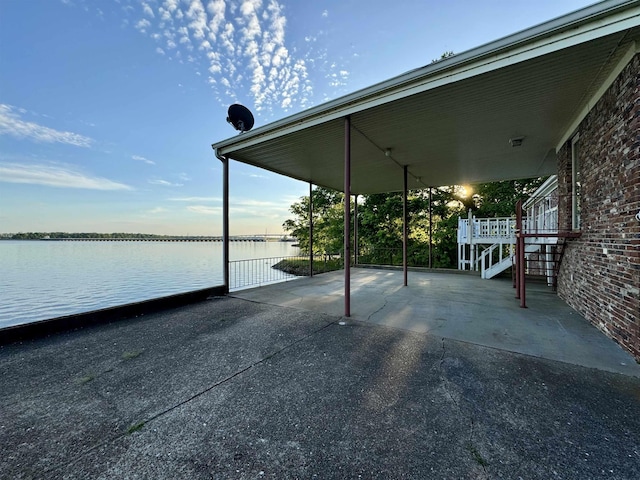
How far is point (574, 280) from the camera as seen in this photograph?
442 cm

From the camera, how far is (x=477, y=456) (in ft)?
4.85

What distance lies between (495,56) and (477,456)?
3.58m

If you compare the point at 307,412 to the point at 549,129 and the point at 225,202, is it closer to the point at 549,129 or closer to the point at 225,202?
the point at 225,202

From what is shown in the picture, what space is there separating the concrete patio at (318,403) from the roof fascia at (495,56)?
10.1ft

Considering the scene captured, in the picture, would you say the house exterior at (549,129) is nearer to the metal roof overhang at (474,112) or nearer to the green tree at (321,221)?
the metal roof overhang at (474,112)

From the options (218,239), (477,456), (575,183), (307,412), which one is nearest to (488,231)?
(575,183)

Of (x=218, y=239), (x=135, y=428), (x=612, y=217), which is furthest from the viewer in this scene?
(x=218, y=239)

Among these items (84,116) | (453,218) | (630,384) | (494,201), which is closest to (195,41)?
(84,116)

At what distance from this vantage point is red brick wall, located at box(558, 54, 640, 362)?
2672mm

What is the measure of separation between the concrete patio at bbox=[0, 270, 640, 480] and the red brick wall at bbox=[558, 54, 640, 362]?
389 millimetres

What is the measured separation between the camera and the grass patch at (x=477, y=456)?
143 centimetres

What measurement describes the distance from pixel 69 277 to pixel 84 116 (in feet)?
24.9

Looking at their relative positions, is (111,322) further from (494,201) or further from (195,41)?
(494,201)

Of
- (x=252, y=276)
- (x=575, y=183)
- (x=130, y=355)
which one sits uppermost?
(x=575, y=183)
